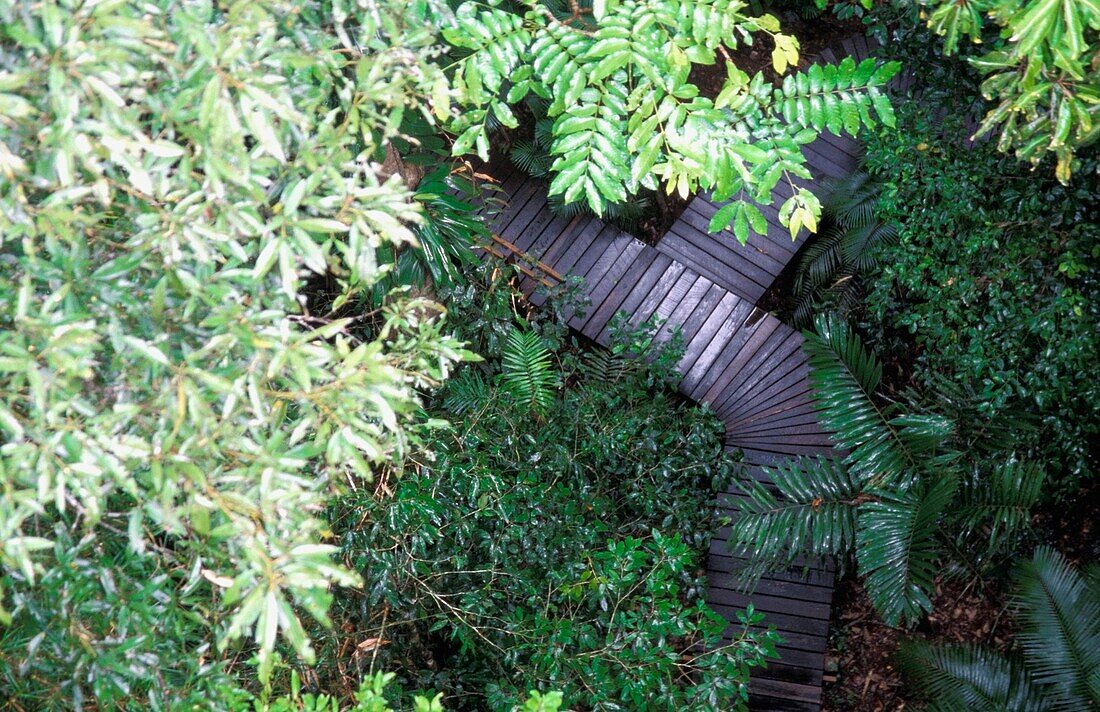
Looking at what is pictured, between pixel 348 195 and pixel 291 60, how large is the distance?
0.97ft

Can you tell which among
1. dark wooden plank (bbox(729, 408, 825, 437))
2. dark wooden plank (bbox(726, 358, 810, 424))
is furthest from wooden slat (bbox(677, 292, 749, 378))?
dark wooden plank (bbox(729, 408, 825, 437))

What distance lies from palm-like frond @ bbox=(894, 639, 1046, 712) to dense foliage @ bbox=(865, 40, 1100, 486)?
107 centimetres

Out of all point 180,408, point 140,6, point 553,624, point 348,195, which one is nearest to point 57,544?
point 180,408

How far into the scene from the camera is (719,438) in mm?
5285

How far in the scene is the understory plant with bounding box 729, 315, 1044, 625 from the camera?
4328 mm

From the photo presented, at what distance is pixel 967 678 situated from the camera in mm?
4398

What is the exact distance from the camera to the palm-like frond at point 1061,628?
4117 millimetres

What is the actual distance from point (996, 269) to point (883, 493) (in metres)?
1.29

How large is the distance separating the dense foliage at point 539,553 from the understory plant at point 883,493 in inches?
18.1

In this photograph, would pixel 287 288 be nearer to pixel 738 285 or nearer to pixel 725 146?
pixel 725 146

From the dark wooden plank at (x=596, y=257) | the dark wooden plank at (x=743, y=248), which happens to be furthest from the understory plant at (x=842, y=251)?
the dark wooden plank at (x=596, y=257)

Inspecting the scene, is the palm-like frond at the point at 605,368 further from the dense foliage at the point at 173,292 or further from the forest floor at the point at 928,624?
the dense foliage at the point at 173,292

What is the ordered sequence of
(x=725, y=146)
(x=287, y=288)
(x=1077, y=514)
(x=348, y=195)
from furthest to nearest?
1. (x=1077, y=514)
2. (x=725, y=146)
3. (x=348, y=195)
4. (x=287, y=288)

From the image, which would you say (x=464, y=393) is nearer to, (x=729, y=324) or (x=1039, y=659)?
(x=729, y=324)
